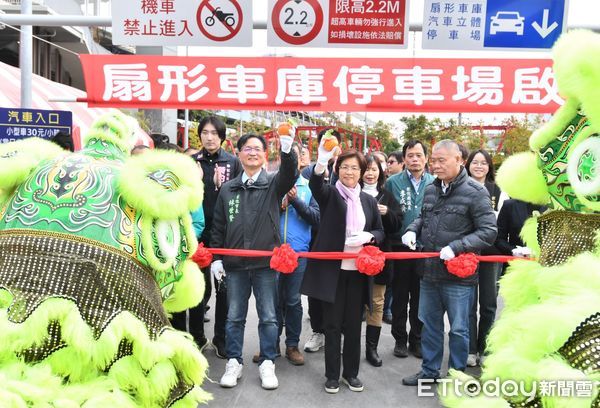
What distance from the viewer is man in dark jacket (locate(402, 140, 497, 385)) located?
11.7 feet

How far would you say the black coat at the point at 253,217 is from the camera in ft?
12.4

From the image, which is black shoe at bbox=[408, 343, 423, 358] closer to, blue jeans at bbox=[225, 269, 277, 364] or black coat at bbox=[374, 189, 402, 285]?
black coat at bbox=[374, 189, 402, 285]

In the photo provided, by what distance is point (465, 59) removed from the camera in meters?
4.97

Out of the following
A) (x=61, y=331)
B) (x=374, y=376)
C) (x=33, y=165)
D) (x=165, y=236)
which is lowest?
(x=374, y=376)

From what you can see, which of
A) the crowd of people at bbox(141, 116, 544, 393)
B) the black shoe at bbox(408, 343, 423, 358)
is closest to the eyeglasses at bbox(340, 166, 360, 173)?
the crowd of people at bbox(141, 116, 544, 393)

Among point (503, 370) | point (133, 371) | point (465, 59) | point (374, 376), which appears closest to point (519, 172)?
point (503, 370)

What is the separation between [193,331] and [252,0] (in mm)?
3232

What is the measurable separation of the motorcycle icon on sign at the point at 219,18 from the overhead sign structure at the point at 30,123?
81.1 inches

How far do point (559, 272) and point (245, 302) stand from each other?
2.68m

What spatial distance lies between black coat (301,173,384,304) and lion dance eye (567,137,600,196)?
6.97ft

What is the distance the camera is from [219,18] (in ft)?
16.8

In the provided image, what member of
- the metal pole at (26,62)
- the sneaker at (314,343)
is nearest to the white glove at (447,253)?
the sneaker at (314,343)

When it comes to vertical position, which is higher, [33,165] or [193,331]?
[33,165]

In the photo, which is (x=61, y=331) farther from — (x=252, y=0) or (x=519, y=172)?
(x=252, y=0)
